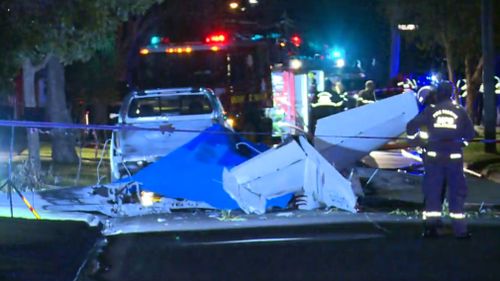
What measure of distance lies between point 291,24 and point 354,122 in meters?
11.1

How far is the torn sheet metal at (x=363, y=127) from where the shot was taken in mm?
10984

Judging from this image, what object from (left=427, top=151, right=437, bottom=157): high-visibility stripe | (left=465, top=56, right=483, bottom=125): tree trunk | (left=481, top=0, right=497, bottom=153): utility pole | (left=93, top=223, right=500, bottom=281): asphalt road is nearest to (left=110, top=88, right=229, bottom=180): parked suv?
(left=93, top=223, right=500, bottom=281): asphalt road

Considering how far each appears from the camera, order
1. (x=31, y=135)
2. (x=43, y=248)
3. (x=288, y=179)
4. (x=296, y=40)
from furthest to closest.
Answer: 1. (x=296, y=40)
2. (x=31, y=135)
3. (x=288, y=179)
4. (x=43, y=248)

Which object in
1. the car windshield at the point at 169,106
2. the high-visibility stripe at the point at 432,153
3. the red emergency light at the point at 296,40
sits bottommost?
the high-visibility stripe at the point at 432,153

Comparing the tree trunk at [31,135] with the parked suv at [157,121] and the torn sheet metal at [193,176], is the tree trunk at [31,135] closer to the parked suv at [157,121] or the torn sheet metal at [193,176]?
the parked suv at [157,121]

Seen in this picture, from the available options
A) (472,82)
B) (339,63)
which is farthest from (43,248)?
(339,63)

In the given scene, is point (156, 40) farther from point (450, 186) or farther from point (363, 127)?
point (450, 186)

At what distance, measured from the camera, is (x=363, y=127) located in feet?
36.1

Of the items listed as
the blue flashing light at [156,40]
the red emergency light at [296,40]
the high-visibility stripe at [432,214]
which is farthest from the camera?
the red emergency light at [296,40]

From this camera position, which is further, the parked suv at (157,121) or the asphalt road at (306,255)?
the parked suv at (157,121)

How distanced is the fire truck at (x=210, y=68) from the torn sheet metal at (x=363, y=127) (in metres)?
6.85

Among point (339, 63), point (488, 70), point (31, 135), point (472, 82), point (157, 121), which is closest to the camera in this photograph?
point (157, 121)

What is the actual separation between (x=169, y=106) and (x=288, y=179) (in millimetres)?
3770

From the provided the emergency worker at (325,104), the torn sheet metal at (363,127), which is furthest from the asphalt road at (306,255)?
the emergency worker at (325,104)
